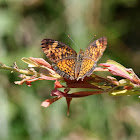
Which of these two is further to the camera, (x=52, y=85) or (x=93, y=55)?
(x=52, y=85)

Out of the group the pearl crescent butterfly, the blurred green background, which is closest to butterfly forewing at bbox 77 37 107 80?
the pearl crescent butterfly

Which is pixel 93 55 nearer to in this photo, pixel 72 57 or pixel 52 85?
pixel 72 57

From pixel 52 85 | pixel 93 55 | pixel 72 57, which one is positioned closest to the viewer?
pixel 93 55

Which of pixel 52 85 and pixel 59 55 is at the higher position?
pixel 59 55

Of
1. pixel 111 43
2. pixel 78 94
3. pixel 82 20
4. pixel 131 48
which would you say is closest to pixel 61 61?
pixel 78 94

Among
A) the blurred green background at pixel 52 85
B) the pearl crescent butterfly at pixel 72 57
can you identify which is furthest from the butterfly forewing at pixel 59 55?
the blurred green background at pixel 52 85

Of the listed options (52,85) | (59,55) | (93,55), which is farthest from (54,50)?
(52,85)
